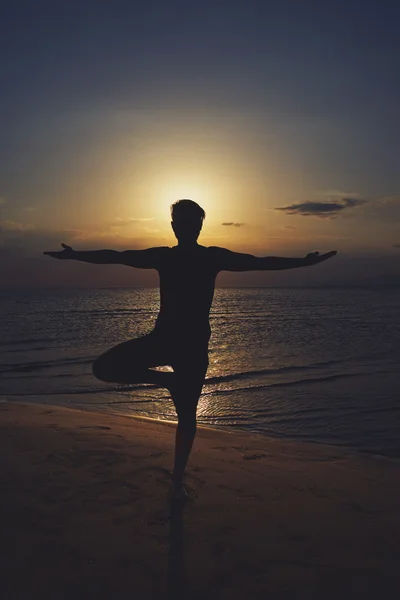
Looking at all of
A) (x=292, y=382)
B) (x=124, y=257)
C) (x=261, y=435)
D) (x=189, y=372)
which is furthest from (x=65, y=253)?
(x=292, y=382)

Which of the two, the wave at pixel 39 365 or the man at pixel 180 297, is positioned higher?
the man at pixel 180 297

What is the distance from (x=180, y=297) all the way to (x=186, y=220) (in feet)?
2.17

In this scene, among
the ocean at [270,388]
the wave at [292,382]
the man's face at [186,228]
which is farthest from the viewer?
the wave at [292,382]

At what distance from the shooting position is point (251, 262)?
4020 mm

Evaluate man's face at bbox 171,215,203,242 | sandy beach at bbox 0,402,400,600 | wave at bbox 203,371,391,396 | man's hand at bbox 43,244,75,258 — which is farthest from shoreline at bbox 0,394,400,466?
man's hand at bbox 43,244,75,258

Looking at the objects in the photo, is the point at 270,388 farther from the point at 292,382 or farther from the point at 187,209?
the point at 187,209

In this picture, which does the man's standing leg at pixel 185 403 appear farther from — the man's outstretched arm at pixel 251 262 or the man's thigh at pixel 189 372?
the man's outstretched arm at pixel 251 262

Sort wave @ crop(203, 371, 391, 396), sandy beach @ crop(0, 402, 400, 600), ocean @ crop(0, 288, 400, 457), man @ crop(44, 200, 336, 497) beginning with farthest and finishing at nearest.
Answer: wave @ crop(203, 371, 391, 396), ocean @ crop(0, 288, 400, 457), man @ crop(44, 200, 336, 497), sandy beach @ crop(0, 402, 400, 600)

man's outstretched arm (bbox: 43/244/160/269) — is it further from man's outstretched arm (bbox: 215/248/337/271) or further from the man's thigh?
the man's thigh

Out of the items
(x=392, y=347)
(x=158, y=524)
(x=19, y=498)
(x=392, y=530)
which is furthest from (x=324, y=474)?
(x=392, y=347)

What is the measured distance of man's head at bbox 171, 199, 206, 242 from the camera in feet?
13.4

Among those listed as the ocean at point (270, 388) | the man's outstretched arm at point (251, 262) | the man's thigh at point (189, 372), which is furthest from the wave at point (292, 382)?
the man's outstretched arm at point (251, 262)

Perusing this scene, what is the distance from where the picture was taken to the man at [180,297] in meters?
3.95

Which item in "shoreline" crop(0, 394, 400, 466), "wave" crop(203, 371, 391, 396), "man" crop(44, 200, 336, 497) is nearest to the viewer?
"man" crop(44, 200, 336, 497)
